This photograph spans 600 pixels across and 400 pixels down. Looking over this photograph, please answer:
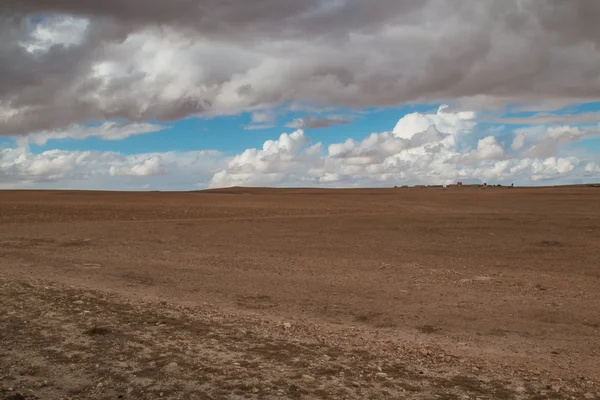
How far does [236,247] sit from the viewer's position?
20.2 metres

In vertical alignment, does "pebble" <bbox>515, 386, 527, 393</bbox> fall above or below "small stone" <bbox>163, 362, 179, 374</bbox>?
below

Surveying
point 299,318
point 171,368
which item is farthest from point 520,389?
point 299,318

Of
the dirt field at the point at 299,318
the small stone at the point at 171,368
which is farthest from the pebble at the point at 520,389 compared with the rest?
the small stone at the point at 171,368

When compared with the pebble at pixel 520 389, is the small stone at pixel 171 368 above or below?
above

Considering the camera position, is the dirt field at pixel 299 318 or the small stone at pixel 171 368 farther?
the small stone at pixel 171 368

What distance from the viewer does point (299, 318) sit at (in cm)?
995

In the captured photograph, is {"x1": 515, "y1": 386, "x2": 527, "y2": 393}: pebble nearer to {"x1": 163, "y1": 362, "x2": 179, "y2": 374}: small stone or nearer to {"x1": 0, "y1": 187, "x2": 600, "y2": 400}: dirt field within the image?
{"x1": 0, "y1": 187, "x2": 600, "y2": 400}: dirt field

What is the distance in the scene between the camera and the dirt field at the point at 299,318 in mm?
6371

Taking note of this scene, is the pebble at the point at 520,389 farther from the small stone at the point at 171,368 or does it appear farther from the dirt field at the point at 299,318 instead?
the small stone at the point at 171,368

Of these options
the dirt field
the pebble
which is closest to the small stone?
the dirt field

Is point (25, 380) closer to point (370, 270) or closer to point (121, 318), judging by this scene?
point (121, 318)

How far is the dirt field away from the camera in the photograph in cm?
637

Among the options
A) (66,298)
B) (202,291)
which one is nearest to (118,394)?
(66,298)

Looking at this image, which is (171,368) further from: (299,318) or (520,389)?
(520,389)
